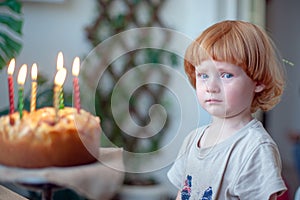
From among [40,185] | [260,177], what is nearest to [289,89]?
[260,177]

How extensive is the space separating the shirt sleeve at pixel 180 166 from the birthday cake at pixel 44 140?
13 cm

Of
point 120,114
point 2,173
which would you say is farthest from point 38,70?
point 2,173

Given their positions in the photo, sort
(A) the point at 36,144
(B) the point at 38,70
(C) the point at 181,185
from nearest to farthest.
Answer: (A) the point at 36,144 < (C) the point at 181,185 < (B) the point at 38,70

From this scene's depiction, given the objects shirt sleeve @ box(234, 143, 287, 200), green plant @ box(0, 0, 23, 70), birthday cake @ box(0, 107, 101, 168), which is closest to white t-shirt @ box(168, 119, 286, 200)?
shirt sleeve @ box(234, 143, 287, 200)

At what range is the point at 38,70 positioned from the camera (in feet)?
2.66

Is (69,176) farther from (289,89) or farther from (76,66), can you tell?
(289,89)

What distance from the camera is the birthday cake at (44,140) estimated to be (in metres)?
0.53

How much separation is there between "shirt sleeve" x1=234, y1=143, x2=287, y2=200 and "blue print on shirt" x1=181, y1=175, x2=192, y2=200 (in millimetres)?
65

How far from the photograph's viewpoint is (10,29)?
2.99 ft

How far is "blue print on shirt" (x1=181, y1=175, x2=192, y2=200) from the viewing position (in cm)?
62

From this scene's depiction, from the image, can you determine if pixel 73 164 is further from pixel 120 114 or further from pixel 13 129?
pixel 120 114

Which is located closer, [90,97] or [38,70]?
[90,97]

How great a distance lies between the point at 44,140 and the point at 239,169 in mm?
196

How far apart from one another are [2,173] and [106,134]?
5.4 inches
